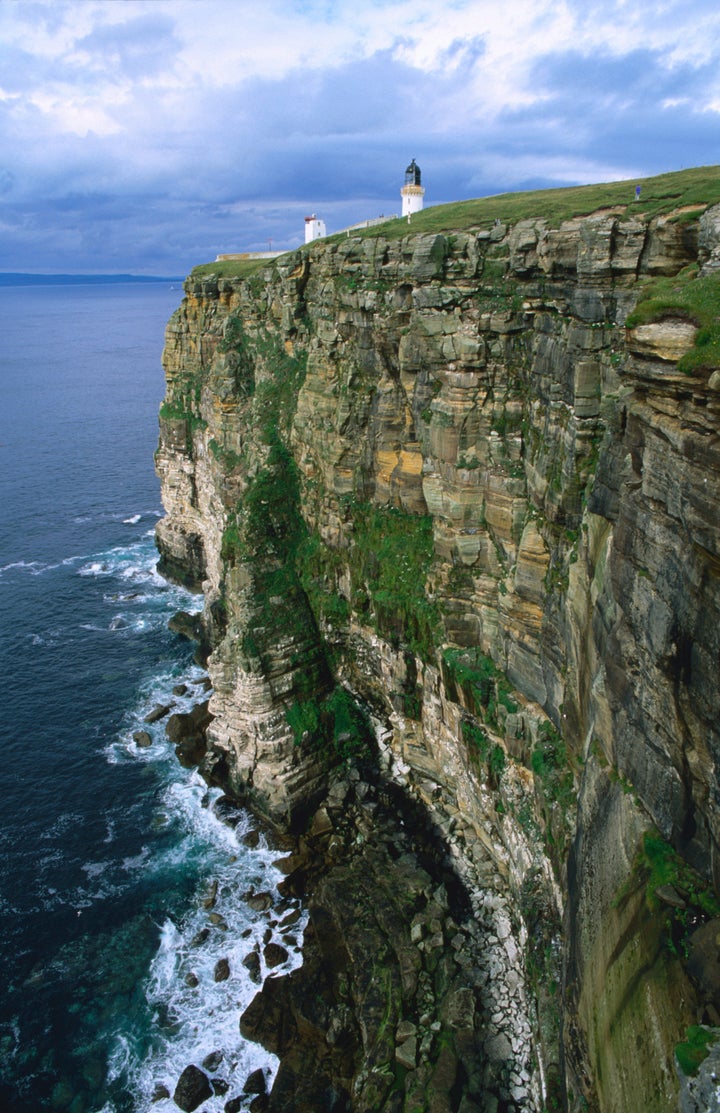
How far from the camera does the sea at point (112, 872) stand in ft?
94.9

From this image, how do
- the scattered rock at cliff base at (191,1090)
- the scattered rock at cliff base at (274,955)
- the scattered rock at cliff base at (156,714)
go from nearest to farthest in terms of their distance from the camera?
the scattered rock at cliff base at (191,1090), the scattered rock at cliff base at (274,955), the scattered rock at cliff base at (156,714)

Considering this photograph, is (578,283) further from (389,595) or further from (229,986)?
(229,986)

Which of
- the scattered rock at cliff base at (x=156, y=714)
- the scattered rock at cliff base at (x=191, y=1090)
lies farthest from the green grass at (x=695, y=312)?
the scattered rock at cliff base at (x=156, y=714)

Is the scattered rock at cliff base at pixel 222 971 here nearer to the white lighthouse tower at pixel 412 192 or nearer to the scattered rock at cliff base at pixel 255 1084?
the scattered rock at cliff base at pixel 255 1084

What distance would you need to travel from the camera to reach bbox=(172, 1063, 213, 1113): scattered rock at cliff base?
27.1 meters

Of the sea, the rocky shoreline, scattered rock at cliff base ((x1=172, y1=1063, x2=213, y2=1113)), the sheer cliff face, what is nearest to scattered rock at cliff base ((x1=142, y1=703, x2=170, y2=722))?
the sea

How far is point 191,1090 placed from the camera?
27375 mm

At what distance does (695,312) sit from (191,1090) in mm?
31250

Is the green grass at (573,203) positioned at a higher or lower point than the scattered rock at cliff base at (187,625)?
higher

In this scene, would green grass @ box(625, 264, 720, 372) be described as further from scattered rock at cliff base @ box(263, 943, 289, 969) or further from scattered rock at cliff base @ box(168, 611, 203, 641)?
scattered rock at cliff base @ box(168, 611, 203, 641)

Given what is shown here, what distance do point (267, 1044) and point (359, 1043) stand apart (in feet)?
12.6

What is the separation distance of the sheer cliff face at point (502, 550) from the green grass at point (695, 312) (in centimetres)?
29

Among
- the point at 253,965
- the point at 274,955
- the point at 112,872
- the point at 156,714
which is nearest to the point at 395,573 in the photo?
the point at 274,955

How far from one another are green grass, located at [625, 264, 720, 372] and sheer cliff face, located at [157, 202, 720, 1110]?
0.95 feet
